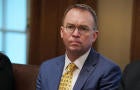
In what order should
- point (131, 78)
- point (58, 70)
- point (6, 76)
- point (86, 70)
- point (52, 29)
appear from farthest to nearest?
point (52, 29)
point (6, 76)
point (58, 70)
point (86, 70)
point (131, 78)

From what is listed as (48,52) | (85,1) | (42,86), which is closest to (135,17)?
(85,1)

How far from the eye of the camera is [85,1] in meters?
3.90

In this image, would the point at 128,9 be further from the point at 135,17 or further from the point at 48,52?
the point at 48,52

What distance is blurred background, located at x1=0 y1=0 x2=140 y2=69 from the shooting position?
3.92 meters

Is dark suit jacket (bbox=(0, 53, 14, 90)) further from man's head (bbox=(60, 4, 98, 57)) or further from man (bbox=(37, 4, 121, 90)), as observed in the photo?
man's head (bbox=(60, 4, 98, 57))

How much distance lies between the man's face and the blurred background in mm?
2035

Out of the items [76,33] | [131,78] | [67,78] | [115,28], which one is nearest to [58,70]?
[67,78]

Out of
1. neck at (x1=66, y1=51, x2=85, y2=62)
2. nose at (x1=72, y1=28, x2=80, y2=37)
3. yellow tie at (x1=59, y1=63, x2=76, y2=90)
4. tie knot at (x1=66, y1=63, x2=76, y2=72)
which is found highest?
nose at (x1=72, y1=28, x2=80, y2=37)

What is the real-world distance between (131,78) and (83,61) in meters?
0.33

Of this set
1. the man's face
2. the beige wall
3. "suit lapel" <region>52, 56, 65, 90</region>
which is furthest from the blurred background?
the man's face

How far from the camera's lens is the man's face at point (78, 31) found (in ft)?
6.15

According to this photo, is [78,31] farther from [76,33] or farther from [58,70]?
[58,70]

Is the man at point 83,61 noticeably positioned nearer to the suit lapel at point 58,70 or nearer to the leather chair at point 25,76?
the suit lapel at point 58,70

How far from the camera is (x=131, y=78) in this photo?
71.3 inches
